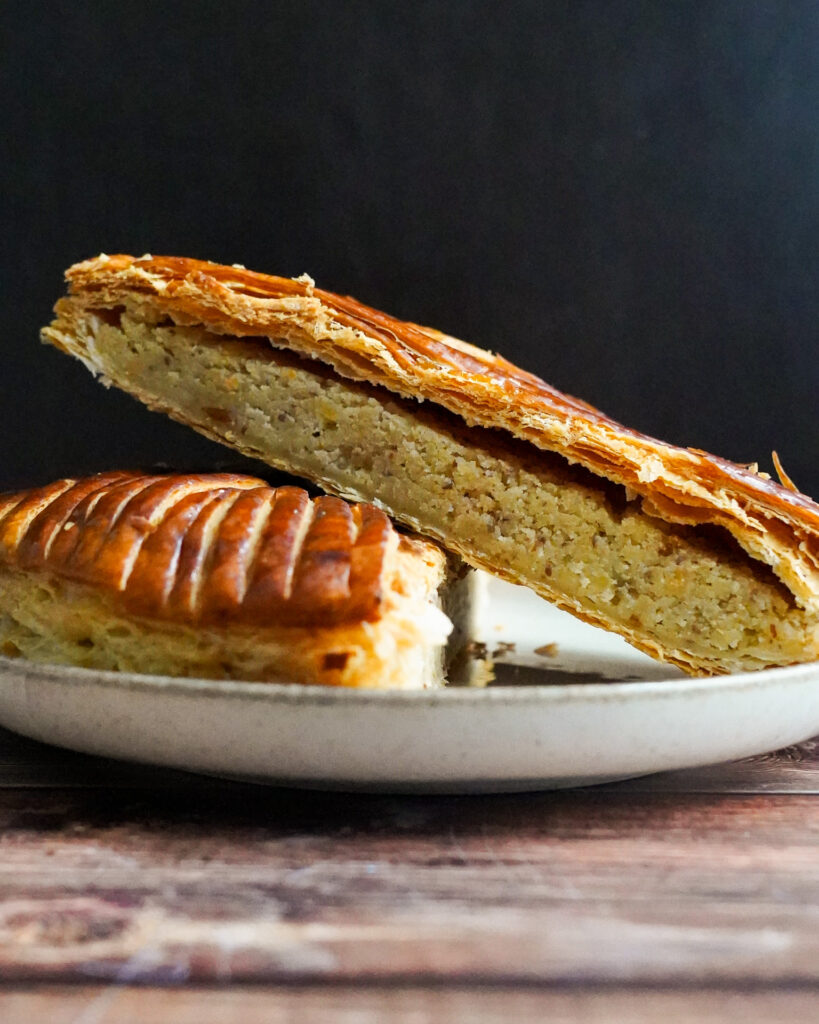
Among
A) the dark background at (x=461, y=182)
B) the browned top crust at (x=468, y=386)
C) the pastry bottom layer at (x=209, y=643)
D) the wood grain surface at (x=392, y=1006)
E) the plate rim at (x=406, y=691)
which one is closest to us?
the wood grain surface at (x=392, y=1006)

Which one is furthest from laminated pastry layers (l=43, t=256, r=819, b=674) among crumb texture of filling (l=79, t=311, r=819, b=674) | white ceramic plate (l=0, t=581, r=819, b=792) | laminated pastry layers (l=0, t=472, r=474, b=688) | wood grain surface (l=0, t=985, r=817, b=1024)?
wood grain surface (l=0, t=985, r=817, b=1024)

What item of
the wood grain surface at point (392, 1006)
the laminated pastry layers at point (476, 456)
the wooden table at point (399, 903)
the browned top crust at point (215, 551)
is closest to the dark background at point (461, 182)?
the laminated pastry layers at point (476, 456)

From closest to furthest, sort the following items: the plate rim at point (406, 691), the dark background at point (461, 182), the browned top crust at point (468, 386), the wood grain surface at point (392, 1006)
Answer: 1. the wood grain surface at point (392, 1006)
2. the plate rim at point (406, 691)
3. the browned top crust at point (468, 386)
4. the dark background at point (461, 182)

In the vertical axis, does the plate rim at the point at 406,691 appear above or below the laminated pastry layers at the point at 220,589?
below

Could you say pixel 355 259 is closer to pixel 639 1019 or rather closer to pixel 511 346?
pixel 511 346

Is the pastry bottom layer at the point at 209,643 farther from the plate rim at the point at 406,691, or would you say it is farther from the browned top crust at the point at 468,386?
the browned top crust at the point at 468,386

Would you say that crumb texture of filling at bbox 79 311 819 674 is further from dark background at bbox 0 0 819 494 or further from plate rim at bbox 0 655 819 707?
dark background at bbox 0 0 819 494

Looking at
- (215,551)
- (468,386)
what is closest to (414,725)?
(215,551)

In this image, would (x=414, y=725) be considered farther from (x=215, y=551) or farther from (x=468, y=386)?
(x=468, y=386)
